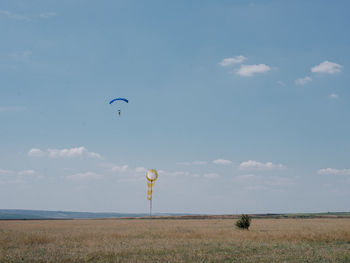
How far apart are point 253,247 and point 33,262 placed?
1399cm

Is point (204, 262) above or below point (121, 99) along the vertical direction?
below

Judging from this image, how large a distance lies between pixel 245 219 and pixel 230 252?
918 inches

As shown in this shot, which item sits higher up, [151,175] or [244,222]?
[151,175]

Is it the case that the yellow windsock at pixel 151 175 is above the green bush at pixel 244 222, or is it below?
above

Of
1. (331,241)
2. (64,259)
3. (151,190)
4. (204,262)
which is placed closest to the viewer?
(204,262)

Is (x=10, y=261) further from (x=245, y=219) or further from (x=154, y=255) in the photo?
(x=245, y=219)

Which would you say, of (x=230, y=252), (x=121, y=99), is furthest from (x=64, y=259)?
(x=121, y=99)

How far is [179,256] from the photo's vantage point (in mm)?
19578

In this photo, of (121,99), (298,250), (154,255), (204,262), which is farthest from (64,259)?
(121,99)

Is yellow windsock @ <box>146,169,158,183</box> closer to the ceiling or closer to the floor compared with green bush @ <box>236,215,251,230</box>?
closer to the ceiling

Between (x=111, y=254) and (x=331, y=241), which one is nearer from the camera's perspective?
(x=111, y=254)

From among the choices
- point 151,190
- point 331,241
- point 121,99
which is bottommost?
point 331,241

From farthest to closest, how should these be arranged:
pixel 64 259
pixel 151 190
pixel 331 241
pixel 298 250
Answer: pixel 151 190
pixel 331 241
pixel 298 250
pixel 64 259

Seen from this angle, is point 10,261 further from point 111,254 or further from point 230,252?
point 230,252
